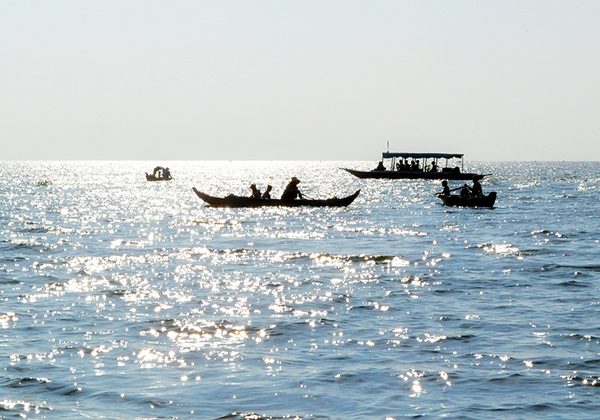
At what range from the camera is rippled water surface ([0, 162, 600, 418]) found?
13039mm

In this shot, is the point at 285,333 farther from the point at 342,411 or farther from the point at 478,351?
the point at 342,411

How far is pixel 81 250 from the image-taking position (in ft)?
119

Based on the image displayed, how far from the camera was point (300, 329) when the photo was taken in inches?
710

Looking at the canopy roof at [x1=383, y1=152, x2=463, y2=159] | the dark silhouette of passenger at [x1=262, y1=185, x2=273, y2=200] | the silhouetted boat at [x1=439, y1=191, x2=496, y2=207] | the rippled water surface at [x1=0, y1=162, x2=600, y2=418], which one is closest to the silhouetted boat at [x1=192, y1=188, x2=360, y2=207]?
the dark silhouette of passenger at [x1=262, y1=185, x2=273, y2=200]

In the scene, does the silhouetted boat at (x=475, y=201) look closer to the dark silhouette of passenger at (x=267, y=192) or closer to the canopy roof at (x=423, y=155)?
the dark silhouette of passenger at (x=267, y=192)

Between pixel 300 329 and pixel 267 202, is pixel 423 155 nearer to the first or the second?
pixel 267 202

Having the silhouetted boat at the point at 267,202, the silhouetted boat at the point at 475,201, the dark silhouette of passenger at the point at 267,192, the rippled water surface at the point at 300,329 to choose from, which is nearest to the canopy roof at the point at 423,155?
the silhouetted boat at the point at 475,201

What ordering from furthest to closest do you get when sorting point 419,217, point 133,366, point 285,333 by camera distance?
A: point 419,217
point 285,333
point 133,366

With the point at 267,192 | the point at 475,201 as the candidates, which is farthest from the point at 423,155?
the point at 267,192

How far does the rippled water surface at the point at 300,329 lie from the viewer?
13039 mm

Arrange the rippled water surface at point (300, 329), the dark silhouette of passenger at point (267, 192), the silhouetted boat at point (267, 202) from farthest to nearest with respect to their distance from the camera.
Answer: the silhouetted boat at point (267, 202), the dark silhouette of passenger at point (267, 192), the rippled water surface at point (300, 329)

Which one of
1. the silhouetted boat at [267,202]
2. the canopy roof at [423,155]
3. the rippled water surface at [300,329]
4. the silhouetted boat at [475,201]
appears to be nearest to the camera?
the rippled water surface at [300,329]

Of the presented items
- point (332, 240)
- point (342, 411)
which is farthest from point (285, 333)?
point (332, 240)

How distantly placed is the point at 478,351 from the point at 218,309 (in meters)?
6.47
